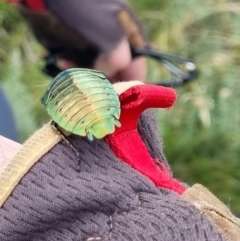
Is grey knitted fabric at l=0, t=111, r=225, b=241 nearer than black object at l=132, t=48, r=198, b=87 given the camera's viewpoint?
Yes

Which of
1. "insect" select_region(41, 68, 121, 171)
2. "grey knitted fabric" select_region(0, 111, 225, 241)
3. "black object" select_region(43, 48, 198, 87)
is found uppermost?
"black object" select_region(43, 48, 198, 87)

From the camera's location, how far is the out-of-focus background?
134 centimetres

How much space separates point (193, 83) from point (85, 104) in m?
1.11

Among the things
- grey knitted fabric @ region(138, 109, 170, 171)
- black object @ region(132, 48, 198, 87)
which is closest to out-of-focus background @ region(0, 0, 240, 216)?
black object @ region(132, 48, 198, 87)

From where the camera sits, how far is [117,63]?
1317mm

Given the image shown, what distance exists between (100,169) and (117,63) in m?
0.96

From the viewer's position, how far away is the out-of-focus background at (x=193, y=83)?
1.34m

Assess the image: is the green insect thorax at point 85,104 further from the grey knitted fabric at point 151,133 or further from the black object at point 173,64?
the black object at point 173,64

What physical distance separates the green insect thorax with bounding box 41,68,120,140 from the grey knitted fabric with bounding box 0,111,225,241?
0.5 inches

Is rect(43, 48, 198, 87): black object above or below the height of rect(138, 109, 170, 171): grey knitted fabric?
above

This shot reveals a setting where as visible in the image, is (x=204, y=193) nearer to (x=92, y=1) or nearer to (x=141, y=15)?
(x=92, y=1)

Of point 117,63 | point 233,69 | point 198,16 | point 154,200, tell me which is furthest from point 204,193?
point 198,16

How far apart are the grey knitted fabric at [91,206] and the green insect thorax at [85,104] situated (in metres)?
0.01

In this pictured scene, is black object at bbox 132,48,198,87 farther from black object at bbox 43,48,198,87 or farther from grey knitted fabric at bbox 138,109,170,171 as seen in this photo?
grey knitted fabric at bbox 138,109,170,171
